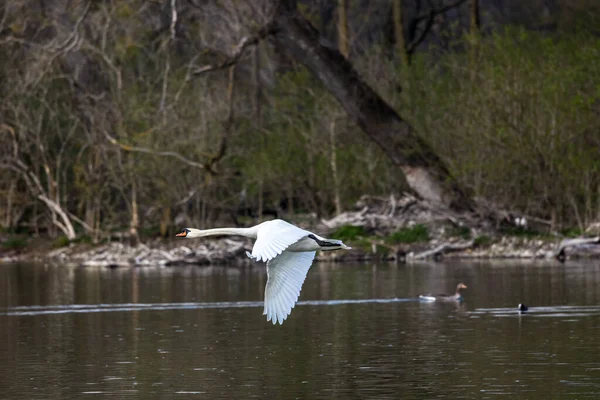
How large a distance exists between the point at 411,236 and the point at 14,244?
13753 mm

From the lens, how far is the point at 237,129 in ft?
140

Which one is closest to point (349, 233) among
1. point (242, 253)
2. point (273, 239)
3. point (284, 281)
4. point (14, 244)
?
point (242, 253)

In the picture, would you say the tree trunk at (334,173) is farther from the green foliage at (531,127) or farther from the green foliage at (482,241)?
the green foliage at (482,241)

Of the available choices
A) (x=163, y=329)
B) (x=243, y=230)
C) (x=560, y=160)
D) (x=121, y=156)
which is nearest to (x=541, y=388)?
(x=243, y=230)

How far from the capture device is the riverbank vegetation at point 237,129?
36188mm

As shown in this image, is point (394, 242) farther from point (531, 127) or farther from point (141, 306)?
point (141, 306)

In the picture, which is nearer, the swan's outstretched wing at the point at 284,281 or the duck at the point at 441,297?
the swan's outstretched wing at the point at 284,281

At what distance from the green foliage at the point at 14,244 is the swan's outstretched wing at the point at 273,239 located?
94.1ft

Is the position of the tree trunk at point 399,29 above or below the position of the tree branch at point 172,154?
above

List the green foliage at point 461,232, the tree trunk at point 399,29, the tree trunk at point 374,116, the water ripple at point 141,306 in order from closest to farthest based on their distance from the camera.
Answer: the water ripple at point 141,306, the tree trunk at point 374,116, the green foliage at point 461,232, the tree trunk at point 399,29

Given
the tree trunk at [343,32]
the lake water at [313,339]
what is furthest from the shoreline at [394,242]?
the tree trunk at [343,32]

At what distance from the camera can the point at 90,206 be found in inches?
1634

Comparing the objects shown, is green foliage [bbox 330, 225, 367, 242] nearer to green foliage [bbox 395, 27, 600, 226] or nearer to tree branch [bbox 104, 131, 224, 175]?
green foliage [bbox 395, 27, 600, 226]

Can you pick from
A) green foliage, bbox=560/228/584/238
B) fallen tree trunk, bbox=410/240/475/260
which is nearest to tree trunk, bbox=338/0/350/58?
fallen tree trunk, bbox=410/240/475/260
